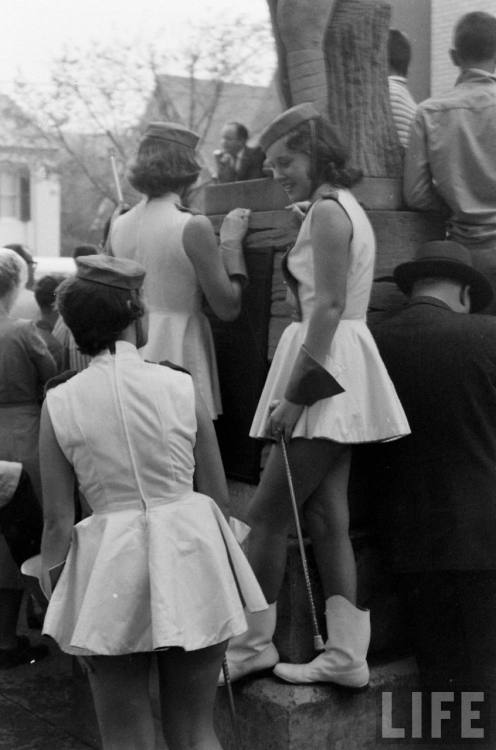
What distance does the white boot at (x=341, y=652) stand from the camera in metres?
3.86

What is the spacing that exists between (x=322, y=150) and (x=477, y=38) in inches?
41.1

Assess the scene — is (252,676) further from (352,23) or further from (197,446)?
(352,23)

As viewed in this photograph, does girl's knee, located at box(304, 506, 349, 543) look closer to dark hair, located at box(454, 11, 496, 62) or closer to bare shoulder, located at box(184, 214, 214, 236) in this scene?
bare shoulder, located at box(184, 214, 214, 236)

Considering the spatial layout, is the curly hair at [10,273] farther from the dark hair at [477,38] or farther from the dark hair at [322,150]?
the dark hair at [477,38]

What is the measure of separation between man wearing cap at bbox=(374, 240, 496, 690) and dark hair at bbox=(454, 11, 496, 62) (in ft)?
2.82

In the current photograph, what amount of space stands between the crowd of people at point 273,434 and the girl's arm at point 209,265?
1 centimetres

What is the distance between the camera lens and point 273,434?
3.80 metres

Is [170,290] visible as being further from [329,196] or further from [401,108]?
[401,108]

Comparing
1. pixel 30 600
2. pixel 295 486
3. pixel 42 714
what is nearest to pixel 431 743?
pixel 295 486

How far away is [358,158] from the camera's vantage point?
4.27m

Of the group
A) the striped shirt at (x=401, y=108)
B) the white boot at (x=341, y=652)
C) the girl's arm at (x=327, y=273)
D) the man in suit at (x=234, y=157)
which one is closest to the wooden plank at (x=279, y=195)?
the striped shirt at (x=401, y=108)

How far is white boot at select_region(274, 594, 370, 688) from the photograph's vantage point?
3.86 meters

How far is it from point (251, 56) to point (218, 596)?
2575cm

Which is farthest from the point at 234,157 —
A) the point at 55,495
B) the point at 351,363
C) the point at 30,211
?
the point at 30,211
